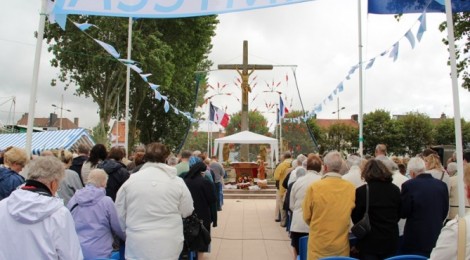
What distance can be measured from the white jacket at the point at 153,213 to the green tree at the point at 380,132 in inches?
1901

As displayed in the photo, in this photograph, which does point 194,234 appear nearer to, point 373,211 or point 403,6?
point 373,211

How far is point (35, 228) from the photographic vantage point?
8.54 feet

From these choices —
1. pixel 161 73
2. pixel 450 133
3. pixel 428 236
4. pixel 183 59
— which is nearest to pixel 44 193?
pixel 428 236

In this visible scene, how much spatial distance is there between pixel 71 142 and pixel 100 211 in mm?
9969

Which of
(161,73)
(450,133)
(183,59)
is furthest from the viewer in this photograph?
(450,133)

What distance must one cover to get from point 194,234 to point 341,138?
52745 mm

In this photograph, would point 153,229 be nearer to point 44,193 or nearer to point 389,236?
point 44,193

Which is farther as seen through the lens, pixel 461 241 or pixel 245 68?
pixel 245 68

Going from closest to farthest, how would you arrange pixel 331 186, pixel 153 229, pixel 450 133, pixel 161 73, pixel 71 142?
pixel 153 229 → pixel 331 186 → pixel 71 142 → pixel 161 73 → pixel 450 133

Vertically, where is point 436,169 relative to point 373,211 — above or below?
above

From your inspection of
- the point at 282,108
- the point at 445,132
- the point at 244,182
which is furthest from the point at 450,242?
the point at 445,132

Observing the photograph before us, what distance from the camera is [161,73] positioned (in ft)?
69.5

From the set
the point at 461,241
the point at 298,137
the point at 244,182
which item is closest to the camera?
the point at 461,241

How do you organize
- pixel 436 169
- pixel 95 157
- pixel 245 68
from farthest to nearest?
1. pixel 245 68
2. pixel 95 157
3. pixel 436 169
